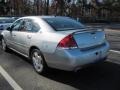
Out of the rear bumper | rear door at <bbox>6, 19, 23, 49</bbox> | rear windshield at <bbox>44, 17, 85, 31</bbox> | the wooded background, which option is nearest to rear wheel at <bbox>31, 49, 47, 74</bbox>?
the rear bumper

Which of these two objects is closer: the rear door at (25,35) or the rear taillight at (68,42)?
the rear taillight at (68,42)

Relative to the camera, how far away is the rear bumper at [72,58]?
5.99 m

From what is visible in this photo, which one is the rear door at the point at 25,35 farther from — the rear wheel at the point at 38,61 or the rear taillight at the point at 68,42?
the rear taillight at the point at 68,42

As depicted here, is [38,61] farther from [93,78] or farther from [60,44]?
[93,78]

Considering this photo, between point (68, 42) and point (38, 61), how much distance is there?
119 cm

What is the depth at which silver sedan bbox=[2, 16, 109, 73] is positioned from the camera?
19.9ft

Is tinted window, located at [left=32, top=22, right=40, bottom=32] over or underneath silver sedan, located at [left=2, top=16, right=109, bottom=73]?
over

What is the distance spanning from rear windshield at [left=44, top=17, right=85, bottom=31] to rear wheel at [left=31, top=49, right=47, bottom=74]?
0.77m

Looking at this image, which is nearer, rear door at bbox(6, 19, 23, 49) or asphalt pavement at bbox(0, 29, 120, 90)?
asphalt pavement at bbox(0, 29, 120, 90)

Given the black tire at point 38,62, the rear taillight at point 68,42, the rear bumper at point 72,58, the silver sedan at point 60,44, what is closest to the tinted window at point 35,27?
the silver sedan at point 60,44

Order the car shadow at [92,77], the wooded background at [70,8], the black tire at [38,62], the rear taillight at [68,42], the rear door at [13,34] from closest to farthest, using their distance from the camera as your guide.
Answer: the car shadow at [92,77]
the rear taillight at [68,42]
the black tire at [38,62]
the rear door at [13,34]
the wooded background at [70,8]

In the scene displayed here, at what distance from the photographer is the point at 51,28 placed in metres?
6.80

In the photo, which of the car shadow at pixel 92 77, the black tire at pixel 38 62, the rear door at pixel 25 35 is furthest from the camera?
the rear door at pixel 25 35

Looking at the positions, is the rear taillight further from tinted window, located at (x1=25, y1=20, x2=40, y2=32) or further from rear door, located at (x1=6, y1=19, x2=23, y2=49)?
rear door, located at (x1=6, y1=19, x2=23, y2=49)
